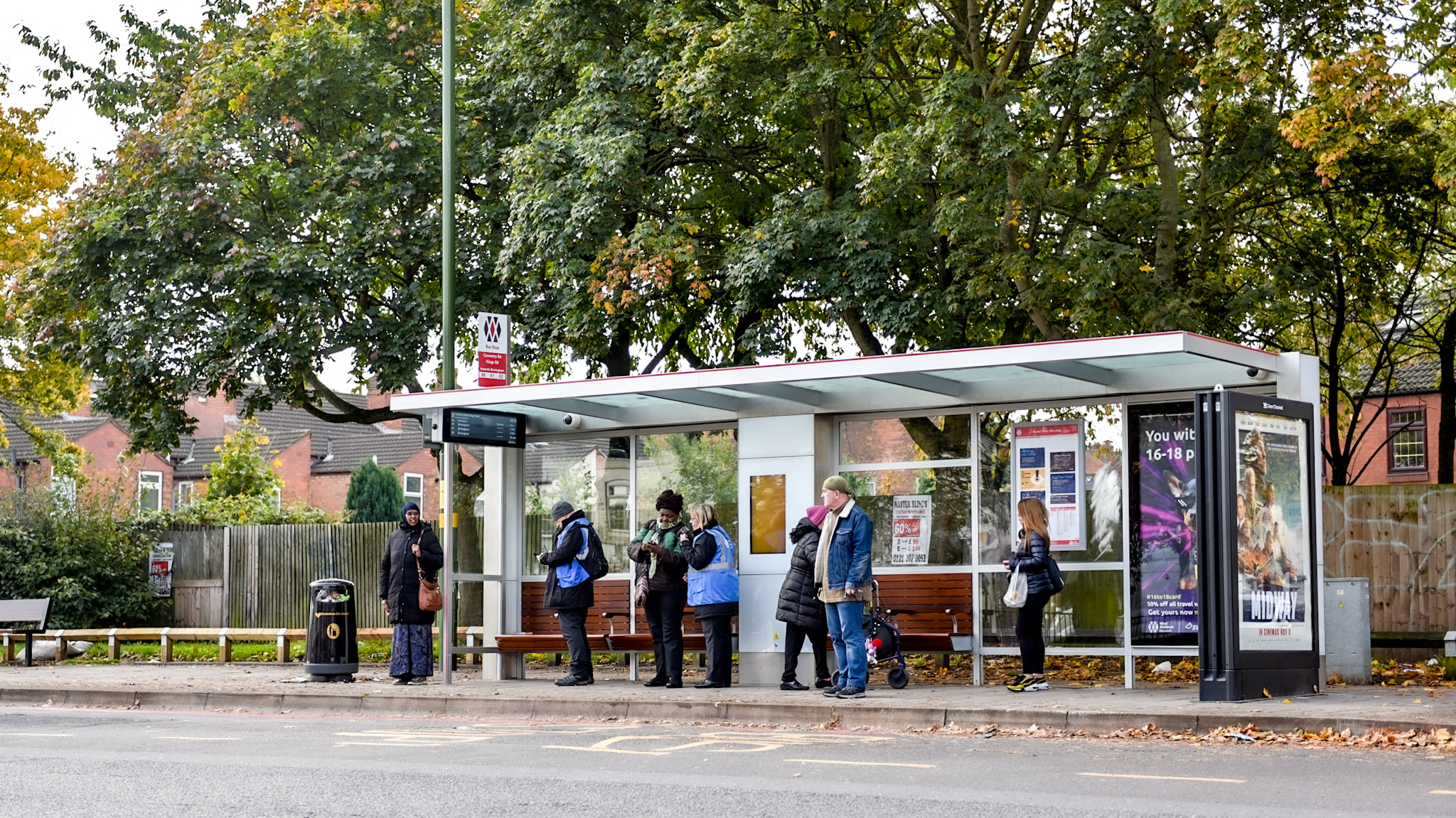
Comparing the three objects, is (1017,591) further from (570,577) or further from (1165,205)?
(1165,205)

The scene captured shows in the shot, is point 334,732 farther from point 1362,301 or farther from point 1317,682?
point 1362,301

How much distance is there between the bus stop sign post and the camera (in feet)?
36.5

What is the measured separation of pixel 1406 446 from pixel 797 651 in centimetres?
4016

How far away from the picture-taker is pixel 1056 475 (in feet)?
44.7

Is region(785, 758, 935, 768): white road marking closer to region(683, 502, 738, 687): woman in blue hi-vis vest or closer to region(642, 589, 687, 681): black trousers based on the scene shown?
region(683, 502, 738, 687): woman in blue hi-vis vest

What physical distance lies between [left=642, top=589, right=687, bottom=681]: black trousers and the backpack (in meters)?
0.58

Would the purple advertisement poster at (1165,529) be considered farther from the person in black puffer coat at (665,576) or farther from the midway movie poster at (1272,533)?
the person in black puffer coat at (665,576)

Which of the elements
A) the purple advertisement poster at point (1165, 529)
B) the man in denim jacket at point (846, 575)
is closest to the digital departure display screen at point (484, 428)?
the man in denim jacket at point (846, 575)

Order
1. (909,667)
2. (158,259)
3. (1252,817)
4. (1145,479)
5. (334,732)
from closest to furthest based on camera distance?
1. (1252,817)
2. (334,732)
3. (1145,479)
4. (909,667)
5. (158,259)

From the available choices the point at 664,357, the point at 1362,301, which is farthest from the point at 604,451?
the point at 1362,301

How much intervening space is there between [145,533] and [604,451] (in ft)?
44.5

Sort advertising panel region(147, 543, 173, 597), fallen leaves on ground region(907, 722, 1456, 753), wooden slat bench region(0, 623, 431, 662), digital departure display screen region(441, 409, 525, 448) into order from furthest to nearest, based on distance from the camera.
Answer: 1. advertising panel region(147, 543, 173, 597)
2. wooden slat bench region(0, 623, 431, 662)
3. digital departure display screen region(441, 409, 525, 448)
4. fallen leaves on ground region(907, 722, 1456, 753)

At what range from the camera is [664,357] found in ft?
74.2

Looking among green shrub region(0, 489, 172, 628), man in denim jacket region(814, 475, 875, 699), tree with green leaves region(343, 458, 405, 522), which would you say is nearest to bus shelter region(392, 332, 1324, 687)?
man in denim jacket region(814, 475, 875, 699)
